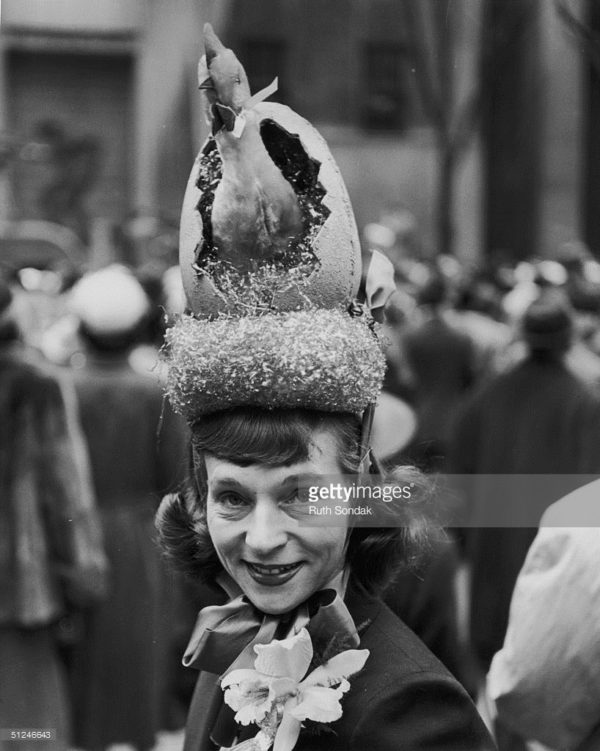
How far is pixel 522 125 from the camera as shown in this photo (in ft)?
18.4

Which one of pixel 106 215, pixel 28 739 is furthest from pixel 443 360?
pixel 28 739

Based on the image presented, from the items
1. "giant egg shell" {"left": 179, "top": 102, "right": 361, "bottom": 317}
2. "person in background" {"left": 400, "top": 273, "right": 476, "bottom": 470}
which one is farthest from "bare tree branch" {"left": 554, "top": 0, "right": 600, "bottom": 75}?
"person in background" {"left": 400, "top": 273, "right": 476, "bottom": 470}

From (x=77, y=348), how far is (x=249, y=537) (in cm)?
369

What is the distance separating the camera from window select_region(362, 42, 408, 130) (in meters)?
4.16

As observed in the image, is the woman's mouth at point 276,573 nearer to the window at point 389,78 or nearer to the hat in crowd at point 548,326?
the hat in crowd at point 548,326

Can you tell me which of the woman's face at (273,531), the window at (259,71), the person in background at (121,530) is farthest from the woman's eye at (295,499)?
the person in background at (121,530)

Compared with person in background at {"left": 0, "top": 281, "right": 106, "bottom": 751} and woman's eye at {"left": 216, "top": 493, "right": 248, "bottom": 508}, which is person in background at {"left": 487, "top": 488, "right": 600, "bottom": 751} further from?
person in background at {"left": 0, "top": 281, "right": 106, "bottom": 751}

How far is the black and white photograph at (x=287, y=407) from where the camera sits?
1671 millimetres

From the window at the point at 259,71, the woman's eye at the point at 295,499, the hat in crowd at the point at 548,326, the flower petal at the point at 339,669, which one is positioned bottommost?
the flower petal at the point at 339,669

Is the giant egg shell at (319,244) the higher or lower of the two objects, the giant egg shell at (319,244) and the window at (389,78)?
the lower

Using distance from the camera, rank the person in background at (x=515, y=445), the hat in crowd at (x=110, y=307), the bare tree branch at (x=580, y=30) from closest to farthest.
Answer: the bare tree branch at (x=580, y=30) → the person in background at (x=515, y=445) → the hat in crowd at (x=110, y=307)

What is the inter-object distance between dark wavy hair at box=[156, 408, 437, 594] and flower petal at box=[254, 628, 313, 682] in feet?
0.65

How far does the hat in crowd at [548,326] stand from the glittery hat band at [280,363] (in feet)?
6.36

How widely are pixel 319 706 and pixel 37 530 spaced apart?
7.82ft
